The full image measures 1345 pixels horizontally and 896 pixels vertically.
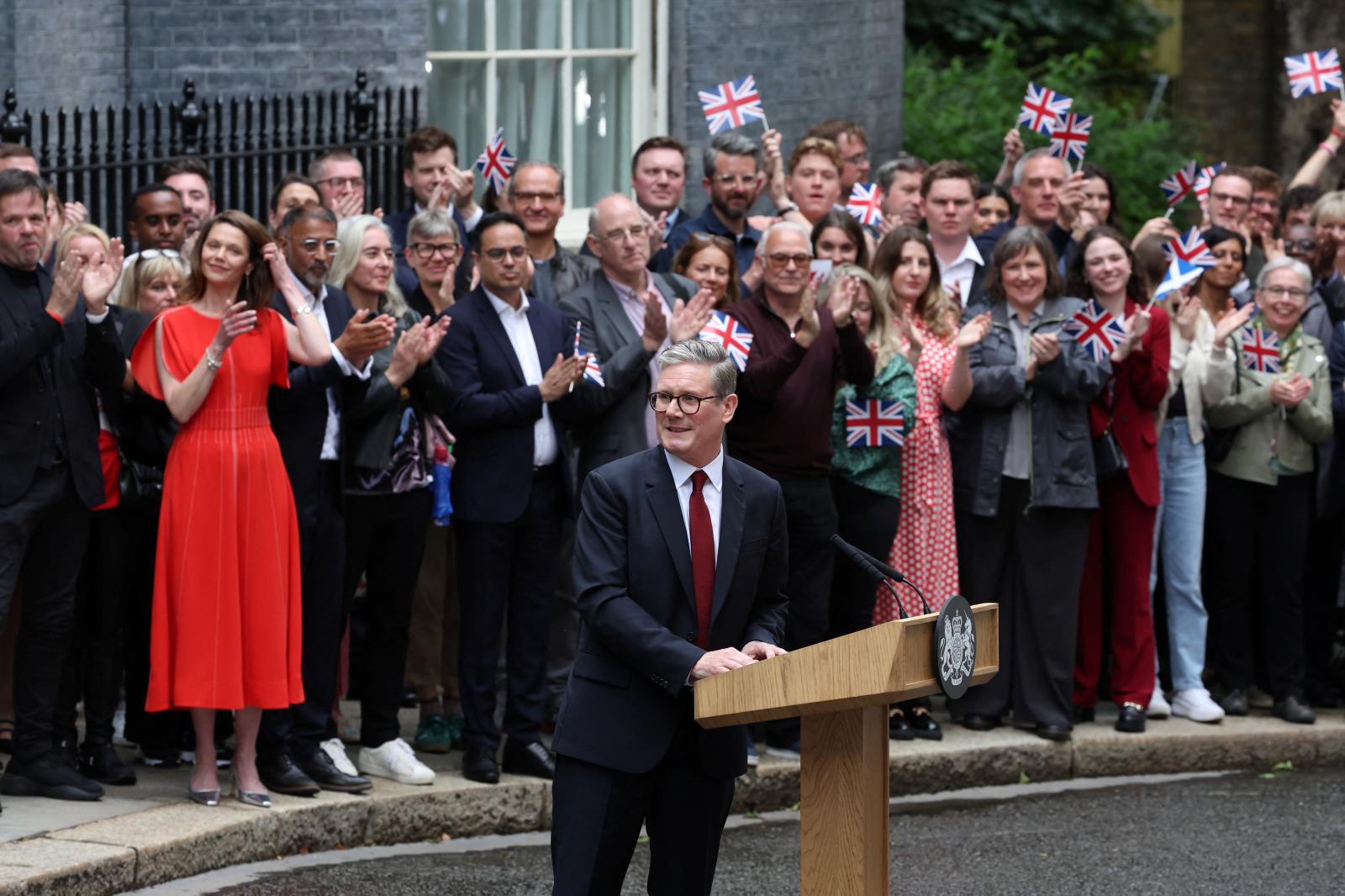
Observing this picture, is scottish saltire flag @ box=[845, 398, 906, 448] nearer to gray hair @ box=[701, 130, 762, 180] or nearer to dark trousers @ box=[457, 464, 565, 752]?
dark trousers @ box=[457, 464, 565, 752]

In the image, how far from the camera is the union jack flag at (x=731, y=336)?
29.4 feet

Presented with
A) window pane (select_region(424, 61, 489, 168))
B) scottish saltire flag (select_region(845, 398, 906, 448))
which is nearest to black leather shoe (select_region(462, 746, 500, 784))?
scottish saltire flag (select_region(845, 398, 906, 448))

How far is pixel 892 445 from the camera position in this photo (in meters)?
9.67

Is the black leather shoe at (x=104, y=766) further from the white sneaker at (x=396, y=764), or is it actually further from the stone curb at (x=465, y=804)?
the white sneaker at (x=396, y=764)

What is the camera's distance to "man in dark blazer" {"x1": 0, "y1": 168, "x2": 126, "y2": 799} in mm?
7715

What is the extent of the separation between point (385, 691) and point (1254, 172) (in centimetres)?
617

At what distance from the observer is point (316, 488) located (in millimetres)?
8352

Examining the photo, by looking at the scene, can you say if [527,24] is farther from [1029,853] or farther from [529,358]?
[1029,853]

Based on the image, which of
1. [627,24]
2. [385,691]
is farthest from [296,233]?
[627,24]

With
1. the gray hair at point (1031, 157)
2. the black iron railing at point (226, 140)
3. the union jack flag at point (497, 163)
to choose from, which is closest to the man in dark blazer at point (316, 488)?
the union jack flag at point (497, 163)

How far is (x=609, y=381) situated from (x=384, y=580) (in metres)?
1.20

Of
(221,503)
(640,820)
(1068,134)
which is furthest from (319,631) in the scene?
(1068,134)

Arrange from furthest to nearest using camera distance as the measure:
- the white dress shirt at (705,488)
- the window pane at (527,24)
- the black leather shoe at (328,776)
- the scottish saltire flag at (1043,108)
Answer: the window pane at (527,24), the scottish saltire flag at (1043,108), the black leather shoe at (328,776), the white dress shirt at (705,488)

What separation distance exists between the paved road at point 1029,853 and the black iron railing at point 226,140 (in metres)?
4.08
